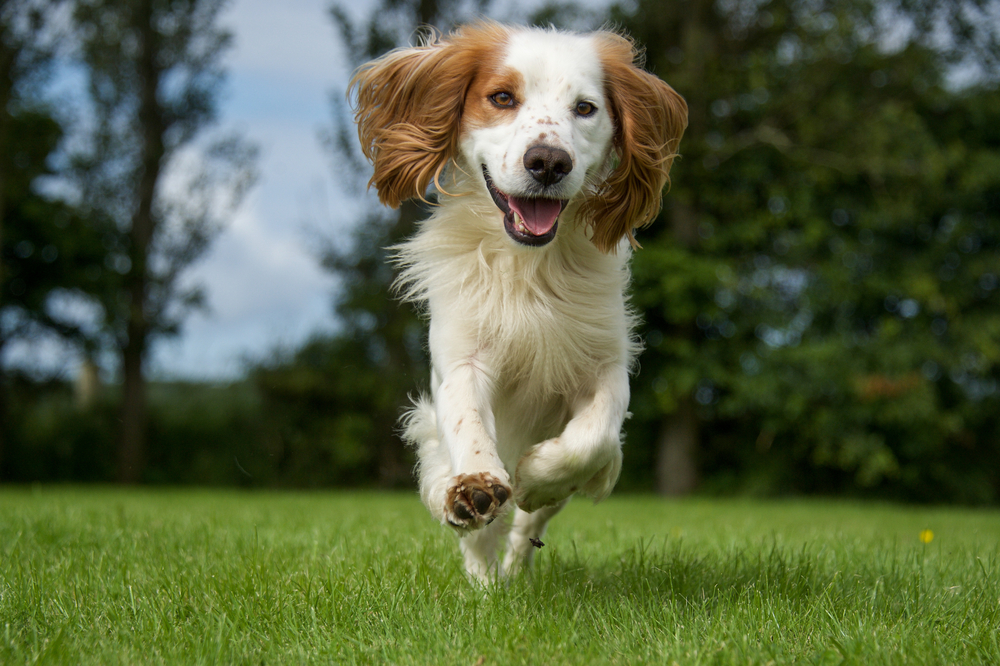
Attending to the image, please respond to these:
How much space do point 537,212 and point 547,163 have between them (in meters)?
0.19

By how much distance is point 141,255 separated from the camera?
13477 mm

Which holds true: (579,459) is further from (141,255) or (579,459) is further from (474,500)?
(141,255)

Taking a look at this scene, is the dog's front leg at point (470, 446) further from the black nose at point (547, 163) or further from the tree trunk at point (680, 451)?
the tree trunk at point (680, 451)

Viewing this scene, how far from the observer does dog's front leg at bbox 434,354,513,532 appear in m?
2.35

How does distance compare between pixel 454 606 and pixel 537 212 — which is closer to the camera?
pixel 454 606

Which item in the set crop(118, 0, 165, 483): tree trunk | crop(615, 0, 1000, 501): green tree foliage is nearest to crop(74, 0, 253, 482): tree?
crop(118, 0, 165, 483): tree trunk

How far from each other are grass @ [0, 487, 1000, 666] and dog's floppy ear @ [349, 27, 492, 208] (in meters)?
1.39

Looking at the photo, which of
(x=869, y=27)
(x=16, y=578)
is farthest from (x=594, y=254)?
(x=869, y=27)

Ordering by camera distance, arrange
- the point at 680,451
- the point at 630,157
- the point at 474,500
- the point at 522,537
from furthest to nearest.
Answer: the point at 680,451
the point at 522,537
the point at 630,157
the point at 474,500

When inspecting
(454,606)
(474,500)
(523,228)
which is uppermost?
(523,228)

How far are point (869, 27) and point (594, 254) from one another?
10376 mm

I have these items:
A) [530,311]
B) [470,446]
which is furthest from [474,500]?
[530,311]

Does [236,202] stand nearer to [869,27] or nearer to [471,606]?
[869,27]

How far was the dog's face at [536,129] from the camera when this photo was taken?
2705 millimetres
